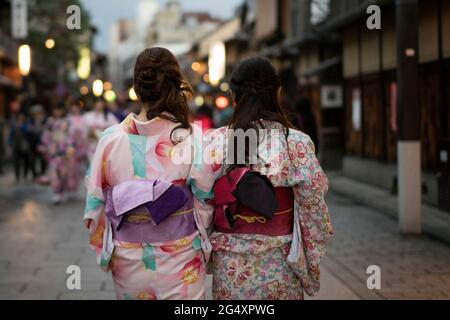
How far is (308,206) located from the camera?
4027 mm

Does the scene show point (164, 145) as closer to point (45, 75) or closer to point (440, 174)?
point (440, 174)

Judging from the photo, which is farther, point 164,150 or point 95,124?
point 95,124

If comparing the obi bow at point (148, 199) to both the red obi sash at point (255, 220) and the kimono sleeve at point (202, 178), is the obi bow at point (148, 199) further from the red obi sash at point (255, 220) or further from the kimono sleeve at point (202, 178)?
the red obi sash at point (255, 220)

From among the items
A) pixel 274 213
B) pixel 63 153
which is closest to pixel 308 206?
pixel 274 213

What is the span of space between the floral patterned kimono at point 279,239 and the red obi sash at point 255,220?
3 cm

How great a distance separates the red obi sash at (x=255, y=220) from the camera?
400cm

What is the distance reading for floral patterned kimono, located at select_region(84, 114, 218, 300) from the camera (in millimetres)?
3930

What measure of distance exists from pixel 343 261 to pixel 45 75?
52.6 meters

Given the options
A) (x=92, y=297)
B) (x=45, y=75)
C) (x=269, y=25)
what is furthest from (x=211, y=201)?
(x=45, y=75)

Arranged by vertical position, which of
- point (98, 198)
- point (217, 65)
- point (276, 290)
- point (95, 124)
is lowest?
point (276, 290)

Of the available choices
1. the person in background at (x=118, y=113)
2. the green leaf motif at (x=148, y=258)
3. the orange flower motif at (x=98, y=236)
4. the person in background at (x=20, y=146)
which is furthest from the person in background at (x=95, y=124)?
the green leaf motif at (x=148, y=258)

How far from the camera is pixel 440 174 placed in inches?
477

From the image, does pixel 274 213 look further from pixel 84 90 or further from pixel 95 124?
pixel 84 90

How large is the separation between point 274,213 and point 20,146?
18226 mm
